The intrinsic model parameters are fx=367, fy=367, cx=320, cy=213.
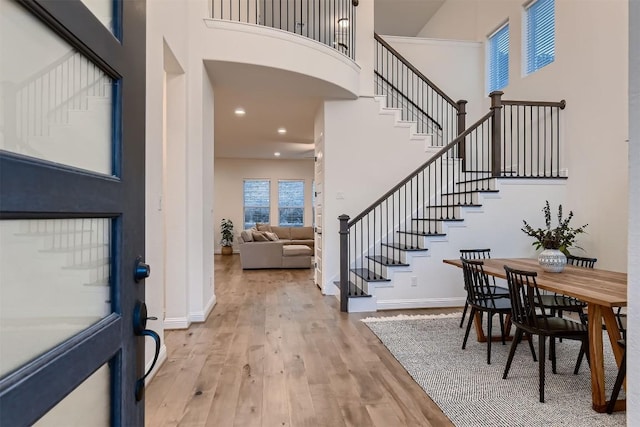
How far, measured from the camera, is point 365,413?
2.19 metres

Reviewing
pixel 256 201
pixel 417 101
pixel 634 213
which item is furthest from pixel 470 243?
pixel 256 201

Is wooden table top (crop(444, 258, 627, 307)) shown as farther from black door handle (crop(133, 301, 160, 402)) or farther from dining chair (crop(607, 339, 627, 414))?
black door handle (crop(133, 301, 160, 402))

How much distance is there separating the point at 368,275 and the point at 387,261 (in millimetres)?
308

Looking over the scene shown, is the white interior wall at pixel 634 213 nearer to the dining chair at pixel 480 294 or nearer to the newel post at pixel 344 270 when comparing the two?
the dining chair at pixel 480 294

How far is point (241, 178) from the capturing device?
10.8 m

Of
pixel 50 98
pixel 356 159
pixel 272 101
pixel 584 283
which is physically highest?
pixel 272 101

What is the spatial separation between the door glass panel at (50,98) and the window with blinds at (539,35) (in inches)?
238

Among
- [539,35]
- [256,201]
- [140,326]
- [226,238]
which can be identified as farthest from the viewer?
[256,201]

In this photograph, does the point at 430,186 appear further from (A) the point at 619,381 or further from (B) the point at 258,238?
(A) the point at 619,381

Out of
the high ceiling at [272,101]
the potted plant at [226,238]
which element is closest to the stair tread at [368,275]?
the high ceiling at [272,101]

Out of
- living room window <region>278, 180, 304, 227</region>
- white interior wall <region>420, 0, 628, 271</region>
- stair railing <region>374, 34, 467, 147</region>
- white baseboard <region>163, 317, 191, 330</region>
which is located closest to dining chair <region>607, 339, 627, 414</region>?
white interior wall <region>420, 0, 628, 271</region>

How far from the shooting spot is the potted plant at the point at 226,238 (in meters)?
10.2

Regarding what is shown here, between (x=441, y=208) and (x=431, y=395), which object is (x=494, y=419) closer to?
(x=431, y=395)

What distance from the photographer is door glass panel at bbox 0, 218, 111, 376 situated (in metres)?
0.49
